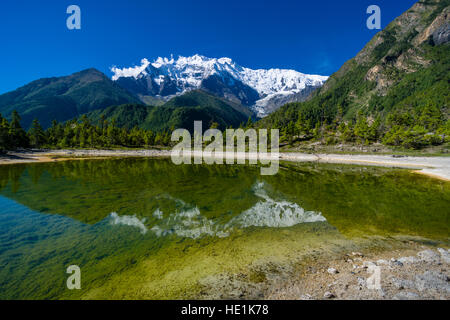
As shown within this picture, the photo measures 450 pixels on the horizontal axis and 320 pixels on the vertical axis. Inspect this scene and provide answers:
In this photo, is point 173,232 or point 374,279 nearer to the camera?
point 374,279

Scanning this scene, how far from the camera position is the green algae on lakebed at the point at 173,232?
877 centimetres

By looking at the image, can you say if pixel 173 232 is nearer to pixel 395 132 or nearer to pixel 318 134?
pixel 395 132

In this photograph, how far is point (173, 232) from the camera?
1355 centimetres

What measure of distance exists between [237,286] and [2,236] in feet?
51.3

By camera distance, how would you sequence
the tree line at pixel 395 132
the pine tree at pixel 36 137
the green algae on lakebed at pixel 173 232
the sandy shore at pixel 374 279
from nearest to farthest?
1. the sandy shore at pixel 374 279
2. the green algae on lakebed at pixel 173 232
3. the tree line at pixel 395 132
4. the pine tree at pixel 36 137

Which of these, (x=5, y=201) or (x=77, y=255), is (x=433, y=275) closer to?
(x=77, y=255)
